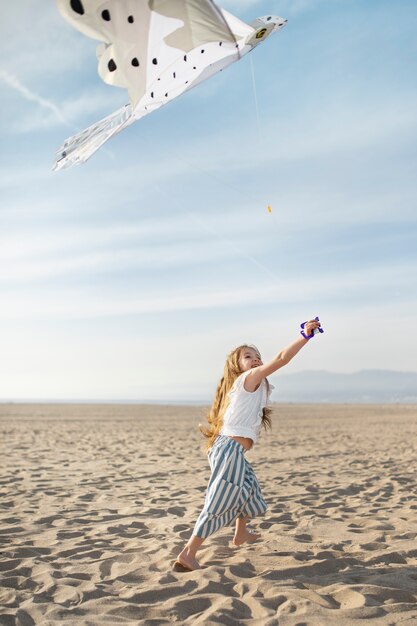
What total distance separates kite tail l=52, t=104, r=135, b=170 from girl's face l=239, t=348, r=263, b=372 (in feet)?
8.90

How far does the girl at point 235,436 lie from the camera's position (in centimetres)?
446

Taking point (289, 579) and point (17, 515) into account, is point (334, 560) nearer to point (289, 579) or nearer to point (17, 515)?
point (289, 579)

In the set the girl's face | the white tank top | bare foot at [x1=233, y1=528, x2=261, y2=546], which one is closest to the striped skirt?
the white tank top

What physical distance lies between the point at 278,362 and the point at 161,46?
3.75 m

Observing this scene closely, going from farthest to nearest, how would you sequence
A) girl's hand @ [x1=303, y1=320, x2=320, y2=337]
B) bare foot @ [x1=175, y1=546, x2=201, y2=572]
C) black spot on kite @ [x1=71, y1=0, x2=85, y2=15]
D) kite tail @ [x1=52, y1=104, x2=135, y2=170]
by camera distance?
kite tail @ [x1=52, y1=104, x2=135, y2=170] < black spot on kite @ [x1=71, y1=0, x2=85, y2=15] < bare foot @ [x1=175, y1=546, x2=201, y2=572] < girl's hand @ [x1=303, y1=320, x2=320, y2=337]

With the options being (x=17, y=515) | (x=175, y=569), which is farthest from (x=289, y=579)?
(x=17, y=515)

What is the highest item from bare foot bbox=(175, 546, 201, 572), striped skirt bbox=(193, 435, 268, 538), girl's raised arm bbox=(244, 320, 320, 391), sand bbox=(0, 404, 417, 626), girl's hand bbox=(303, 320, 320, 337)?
girl's hand bbox=(303, 320, 320, 337)

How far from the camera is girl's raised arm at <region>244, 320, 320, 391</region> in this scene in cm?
427

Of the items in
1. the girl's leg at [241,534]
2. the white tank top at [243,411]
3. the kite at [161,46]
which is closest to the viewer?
the white tank top at [243,411]

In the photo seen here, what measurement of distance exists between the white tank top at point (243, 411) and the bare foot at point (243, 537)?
1057mm

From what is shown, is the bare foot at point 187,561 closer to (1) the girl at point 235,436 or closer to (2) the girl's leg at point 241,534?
(1) the girl at point 235,436

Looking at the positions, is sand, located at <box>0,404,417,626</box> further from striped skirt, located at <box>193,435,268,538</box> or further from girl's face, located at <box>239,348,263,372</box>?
girl's face, located at <box>239,348,263,372</box>

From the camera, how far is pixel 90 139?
6.12 m

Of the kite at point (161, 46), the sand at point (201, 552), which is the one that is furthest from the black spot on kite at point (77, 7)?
the sand at point (201, 552)
